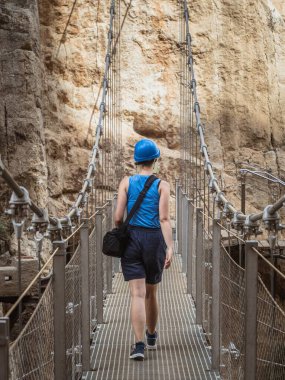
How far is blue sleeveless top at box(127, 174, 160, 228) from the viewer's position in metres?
3.97

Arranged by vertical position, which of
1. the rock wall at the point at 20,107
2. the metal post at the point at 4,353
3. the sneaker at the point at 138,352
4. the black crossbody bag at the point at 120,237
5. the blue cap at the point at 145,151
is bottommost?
the sneaker at the point at 138,352

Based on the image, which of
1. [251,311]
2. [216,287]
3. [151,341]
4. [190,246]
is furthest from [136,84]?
[251,311]

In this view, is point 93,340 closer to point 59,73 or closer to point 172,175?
point 172,175

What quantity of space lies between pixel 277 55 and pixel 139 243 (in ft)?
32.5

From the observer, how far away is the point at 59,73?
476 inches

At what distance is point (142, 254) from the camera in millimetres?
3957

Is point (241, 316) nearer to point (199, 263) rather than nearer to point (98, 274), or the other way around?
point (199, 263)

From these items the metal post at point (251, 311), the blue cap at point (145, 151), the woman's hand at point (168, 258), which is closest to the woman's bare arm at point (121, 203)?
the blue cap at point (145, 151)

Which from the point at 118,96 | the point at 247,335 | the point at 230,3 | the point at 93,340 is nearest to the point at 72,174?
the point at 118,96

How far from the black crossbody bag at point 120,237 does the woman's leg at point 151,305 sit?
0.75 ft

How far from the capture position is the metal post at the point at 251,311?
275 cm

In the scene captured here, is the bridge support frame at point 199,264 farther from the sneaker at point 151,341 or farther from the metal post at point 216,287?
the metal post at point 216,287

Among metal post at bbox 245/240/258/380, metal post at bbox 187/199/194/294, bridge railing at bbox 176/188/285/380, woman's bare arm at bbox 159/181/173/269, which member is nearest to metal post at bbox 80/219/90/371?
woman's bare arm at bbox 159/181/173/269

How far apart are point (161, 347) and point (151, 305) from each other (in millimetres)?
433
